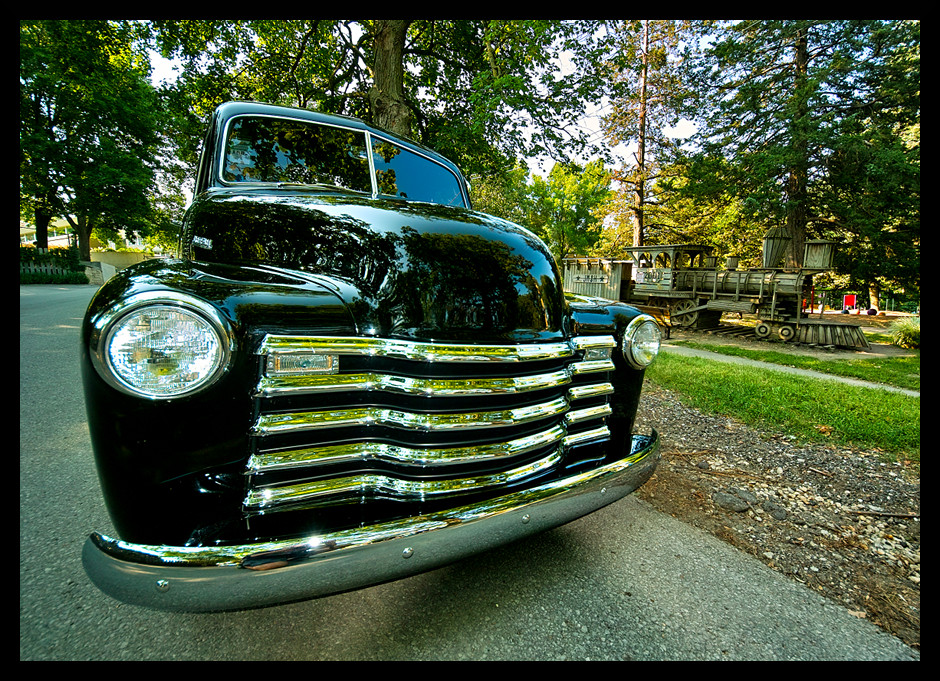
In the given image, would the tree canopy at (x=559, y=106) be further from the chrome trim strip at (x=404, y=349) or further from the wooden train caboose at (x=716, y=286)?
the chrome trim strip at (x=404, y=349)

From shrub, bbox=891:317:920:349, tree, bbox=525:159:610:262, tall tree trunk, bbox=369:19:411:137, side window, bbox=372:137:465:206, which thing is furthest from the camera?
tree, bbox=525:159:610:262

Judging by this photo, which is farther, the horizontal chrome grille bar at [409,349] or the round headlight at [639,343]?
the round headlight at [639,343]

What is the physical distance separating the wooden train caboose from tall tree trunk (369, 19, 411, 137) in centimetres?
959

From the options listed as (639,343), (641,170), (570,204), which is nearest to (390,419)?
(639,343)

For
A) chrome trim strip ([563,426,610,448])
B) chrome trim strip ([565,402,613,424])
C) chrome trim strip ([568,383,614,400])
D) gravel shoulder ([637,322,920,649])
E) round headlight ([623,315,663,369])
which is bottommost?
gravel shoulder ([637,322,920,649])

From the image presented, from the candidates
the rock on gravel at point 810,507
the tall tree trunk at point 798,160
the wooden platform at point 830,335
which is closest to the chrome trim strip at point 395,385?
the rock on gravel at point 810,507

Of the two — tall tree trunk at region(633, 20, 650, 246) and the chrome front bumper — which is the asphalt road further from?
tall tree trunk at region(633, 20, 650, 246)

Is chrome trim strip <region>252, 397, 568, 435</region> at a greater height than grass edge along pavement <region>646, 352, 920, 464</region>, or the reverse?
chrome trim strip <region>252, 397, 568, 435</region>

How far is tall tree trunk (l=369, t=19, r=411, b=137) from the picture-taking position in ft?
25.5

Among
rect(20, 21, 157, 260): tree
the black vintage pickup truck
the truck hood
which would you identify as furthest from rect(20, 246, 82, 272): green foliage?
the black vintage pickup truck

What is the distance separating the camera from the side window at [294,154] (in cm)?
248

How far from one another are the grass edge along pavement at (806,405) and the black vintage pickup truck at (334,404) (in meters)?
2.83

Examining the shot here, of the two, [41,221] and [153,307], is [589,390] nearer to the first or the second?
[153,307]
